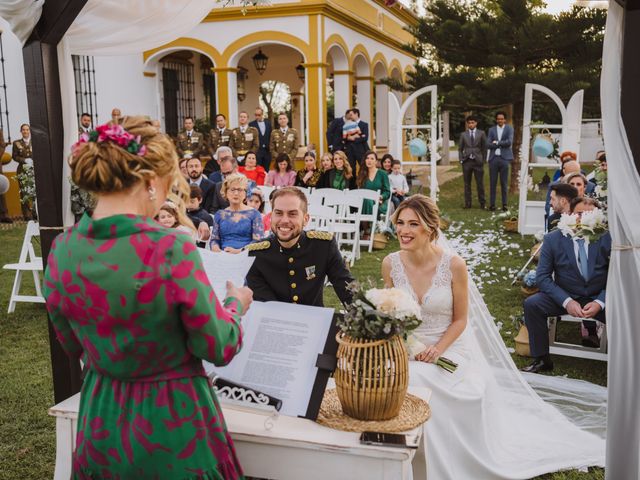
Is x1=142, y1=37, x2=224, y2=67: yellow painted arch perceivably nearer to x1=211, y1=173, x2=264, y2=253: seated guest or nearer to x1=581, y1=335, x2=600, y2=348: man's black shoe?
x1=211, y1=173, x2=264, y2=253: seated guest

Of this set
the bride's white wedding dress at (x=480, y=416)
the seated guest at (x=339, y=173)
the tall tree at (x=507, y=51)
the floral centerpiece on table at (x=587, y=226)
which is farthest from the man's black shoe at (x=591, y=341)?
the tall tree at (x=507, y=51)

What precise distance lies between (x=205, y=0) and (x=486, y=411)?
10.5 ft

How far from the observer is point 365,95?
19.8 m

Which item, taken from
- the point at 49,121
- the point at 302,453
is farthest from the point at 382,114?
the point at 302,453

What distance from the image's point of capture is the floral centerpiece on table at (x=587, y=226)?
5.23m

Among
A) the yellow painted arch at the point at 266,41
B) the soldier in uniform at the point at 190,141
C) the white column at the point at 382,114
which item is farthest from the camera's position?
the white column at the point at 382,114

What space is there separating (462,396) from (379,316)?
4.85 feet

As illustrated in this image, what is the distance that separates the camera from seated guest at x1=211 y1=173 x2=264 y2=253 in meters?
7.00

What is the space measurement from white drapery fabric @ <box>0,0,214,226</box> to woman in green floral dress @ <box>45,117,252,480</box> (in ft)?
6.69

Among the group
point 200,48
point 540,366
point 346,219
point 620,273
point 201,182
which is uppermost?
point 200,48

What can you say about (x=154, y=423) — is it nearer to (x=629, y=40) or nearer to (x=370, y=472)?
(x=370, y=472)

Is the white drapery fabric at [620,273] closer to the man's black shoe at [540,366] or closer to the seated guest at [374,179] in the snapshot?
the man's black shoe at [540,366]

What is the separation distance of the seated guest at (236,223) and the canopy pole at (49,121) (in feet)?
10.3

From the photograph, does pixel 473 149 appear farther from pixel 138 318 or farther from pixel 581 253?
pixel 138 318
